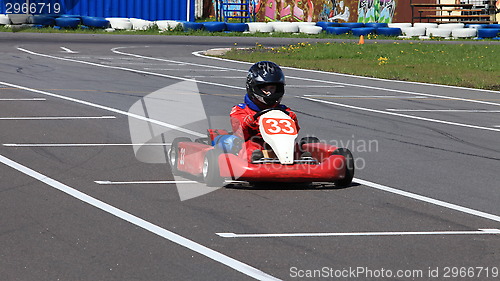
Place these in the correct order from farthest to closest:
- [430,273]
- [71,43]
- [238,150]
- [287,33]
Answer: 1. [287,33]
2. [71,43]
3. [238,150]
4. [430,273]

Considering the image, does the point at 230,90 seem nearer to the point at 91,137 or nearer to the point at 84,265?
the point at 91,137

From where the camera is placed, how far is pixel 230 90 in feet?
61.2

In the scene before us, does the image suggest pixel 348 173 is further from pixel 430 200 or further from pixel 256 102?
pixel 256 102

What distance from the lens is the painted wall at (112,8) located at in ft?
143

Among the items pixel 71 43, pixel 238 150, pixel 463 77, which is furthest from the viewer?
pixel 71 43

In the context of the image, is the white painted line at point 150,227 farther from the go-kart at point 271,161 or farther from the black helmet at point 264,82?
the black helmet at point 264,82

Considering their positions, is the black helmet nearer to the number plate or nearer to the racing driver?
the racing driver

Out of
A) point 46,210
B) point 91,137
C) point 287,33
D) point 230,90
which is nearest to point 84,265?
point 46,210

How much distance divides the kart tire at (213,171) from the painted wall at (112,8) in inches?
1419

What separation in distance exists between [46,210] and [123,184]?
1.29 metres

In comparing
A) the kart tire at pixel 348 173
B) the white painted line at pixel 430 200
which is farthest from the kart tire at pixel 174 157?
the white painted line at pixel 430 200

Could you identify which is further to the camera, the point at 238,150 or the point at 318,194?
the point at 238,150

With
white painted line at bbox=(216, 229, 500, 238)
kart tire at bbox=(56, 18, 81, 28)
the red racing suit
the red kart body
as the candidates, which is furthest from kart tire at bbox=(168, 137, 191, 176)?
kart tire at bbox=(56, 18, 81, 28)

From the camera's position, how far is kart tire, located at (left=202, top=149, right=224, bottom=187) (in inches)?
340
